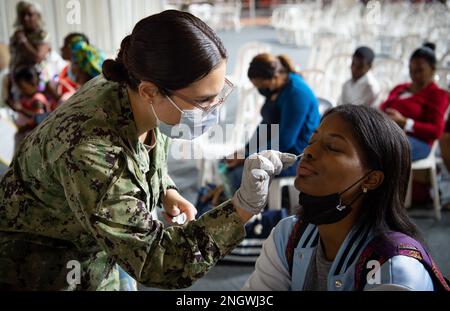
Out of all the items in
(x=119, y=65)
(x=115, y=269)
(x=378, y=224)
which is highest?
(x=119, y=65)

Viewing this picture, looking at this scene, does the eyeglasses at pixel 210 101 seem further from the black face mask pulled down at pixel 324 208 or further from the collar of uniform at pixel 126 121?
the black face mask pulled down at pixel 324 208

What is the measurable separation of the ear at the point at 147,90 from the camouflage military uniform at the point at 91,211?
4cm

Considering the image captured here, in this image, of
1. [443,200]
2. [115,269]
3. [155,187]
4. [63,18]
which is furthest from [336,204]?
[63,18]

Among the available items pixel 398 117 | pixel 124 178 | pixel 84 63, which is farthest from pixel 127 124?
pixel 398 117

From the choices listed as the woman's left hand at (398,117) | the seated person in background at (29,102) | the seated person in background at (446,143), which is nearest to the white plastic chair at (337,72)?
the seated person in background at (446,143)

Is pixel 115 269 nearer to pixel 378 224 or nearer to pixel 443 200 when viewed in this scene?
pixel 378 224

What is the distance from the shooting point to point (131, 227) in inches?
36.9

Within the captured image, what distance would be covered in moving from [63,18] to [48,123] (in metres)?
3.97

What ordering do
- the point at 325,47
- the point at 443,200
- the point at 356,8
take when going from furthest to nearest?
the point at 356,8 → the point at 325,47 → the point at 443,200

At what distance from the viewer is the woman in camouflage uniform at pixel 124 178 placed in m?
A: 0.93

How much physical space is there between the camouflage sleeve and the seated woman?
0.30 metres

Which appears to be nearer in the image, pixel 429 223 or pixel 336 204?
pixel 336 204

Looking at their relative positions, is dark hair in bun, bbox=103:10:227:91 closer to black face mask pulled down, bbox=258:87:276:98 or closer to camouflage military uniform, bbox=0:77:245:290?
camouflage military uniform, bbox=0:77:245:290

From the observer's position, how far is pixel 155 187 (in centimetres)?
119
